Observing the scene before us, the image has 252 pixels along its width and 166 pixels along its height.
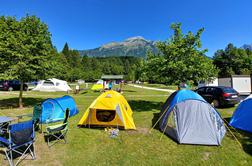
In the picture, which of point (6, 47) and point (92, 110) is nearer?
point (92, 110)

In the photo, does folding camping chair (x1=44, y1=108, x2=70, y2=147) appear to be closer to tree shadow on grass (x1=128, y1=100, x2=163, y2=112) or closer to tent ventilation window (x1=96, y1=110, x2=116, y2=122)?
tent ventilation window (x1=96, y1=110, x2=116, y2=122)

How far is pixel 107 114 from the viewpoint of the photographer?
28.3 feet

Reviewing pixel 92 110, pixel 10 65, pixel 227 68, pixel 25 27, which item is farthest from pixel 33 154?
pixel 227 68

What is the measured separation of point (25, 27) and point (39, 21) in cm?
103

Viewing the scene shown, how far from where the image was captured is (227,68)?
172ft

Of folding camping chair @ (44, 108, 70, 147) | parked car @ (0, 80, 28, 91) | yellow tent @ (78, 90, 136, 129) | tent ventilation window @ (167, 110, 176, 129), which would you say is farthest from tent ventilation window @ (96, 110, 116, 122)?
parked car @ (0, 80, 28, 91)

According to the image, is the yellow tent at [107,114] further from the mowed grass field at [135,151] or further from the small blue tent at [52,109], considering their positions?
the small blue tent at [52,109]

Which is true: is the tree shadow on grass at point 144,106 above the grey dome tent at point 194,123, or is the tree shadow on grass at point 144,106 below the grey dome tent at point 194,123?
below

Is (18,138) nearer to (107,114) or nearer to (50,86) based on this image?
(107,114)

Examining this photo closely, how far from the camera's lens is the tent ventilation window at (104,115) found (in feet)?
28.0

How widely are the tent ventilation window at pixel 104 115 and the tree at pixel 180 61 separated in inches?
181

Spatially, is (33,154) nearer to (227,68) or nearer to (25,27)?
(25,27)

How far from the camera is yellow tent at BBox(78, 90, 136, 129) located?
820cm

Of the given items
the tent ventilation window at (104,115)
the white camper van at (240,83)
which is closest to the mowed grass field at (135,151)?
the tent ventilation window at (104,115)
